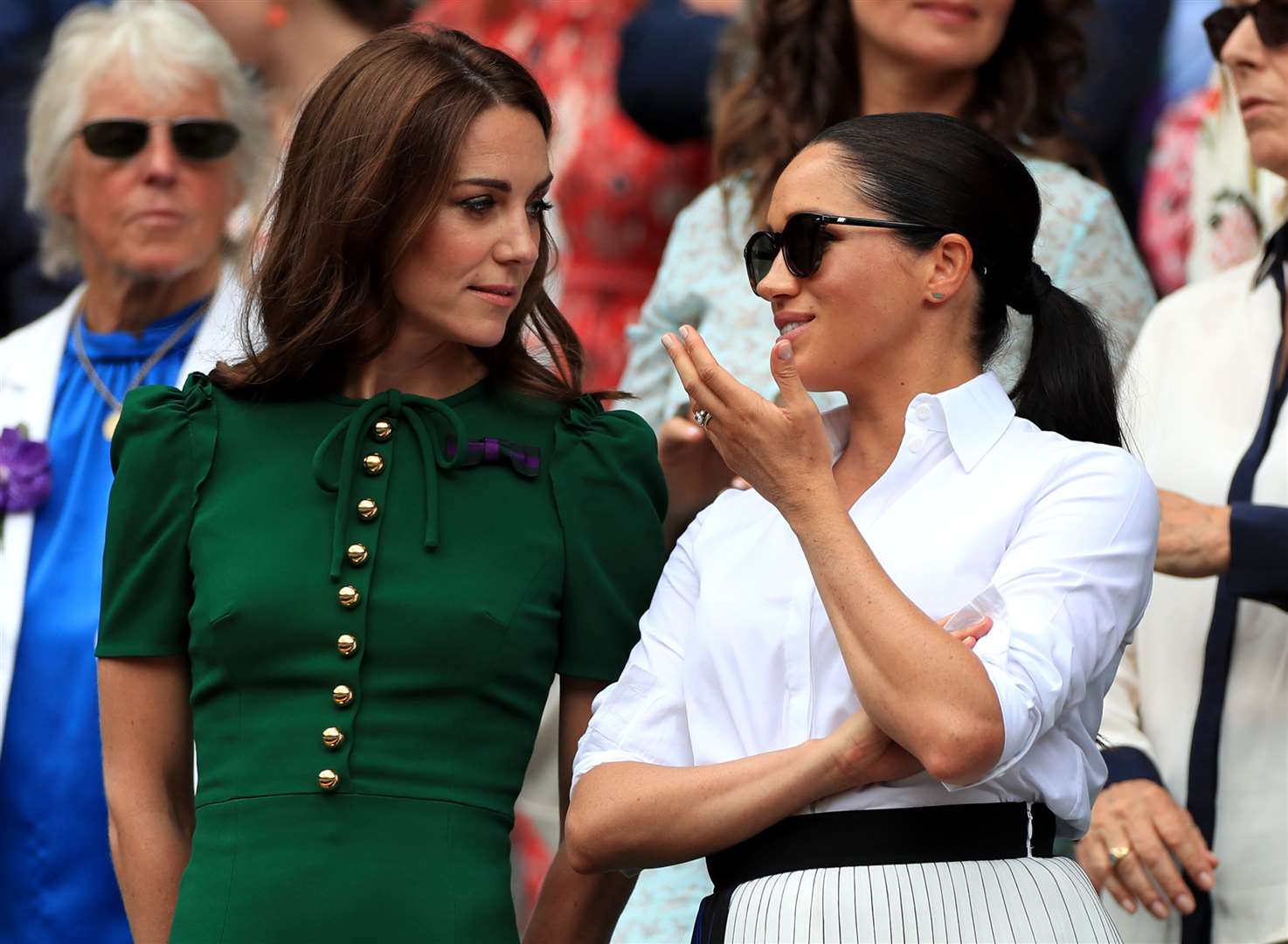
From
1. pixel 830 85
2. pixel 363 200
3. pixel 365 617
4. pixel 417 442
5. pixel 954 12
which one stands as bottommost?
pixel 365 617

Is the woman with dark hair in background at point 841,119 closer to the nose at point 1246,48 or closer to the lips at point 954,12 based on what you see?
the lips at point 954,12

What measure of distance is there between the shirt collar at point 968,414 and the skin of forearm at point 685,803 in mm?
476

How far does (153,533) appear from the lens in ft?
10.1

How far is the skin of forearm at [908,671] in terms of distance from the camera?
251cm

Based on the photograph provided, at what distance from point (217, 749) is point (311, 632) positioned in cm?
23

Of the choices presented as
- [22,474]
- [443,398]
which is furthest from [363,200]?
[22,474]

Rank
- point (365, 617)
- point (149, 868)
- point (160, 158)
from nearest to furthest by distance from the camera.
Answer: point (365, 617) < point (149, 868) < point (160, 158)

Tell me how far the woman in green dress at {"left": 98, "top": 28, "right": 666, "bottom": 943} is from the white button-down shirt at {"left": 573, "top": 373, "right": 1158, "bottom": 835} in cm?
20

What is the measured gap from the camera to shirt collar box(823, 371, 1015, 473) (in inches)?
112

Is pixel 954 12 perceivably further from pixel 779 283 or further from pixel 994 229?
pixel 779 283

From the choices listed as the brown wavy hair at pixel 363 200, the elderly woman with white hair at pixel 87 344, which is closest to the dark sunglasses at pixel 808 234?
the brown wavy hair at pixel 363 200

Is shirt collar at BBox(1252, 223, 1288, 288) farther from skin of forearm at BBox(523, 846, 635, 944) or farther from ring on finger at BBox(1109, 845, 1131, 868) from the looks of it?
skin of forearm at BBox(523, 846, 635, 944)

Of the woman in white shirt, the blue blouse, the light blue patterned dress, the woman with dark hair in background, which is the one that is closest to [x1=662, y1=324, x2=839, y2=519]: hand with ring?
the woman in white shirt

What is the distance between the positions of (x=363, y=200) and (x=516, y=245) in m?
0.24
